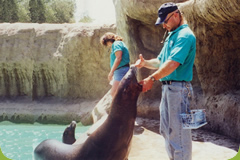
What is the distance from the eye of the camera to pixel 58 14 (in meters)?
26.5

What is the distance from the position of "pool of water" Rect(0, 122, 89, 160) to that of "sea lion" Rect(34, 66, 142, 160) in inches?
110

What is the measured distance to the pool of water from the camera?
629cm

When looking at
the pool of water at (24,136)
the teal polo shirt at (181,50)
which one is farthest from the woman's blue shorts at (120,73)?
the pool of water at (24,136)

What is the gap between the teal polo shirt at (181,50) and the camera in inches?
107

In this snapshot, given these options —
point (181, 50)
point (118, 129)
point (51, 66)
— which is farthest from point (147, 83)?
point (51, 66)

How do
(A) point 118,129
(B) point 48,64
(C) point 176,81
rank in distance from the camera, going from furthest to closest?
(B) point 48,64 → (A) point 118,129 → (C) point 176,81

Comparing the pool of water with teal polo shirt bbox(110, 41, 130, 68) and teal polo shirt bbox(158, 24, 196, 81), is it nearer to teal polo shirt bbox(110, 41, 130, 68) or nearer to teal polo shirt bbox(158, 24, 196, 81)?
teal polo shirt bbox(110, 41, 130, 68)

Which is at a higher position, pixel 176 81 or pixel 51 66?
pixel 176 81

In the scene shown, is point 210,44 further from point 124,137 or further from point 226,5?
point 124,137

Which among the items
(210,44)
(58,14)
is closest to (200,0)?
(210,44)

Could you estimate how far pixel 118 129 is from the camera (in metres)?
3.13

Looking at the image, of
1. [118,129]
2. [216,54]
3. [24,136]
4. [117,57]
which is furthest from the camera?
[24,136]

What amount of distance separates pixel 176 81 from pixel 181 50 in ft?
0.96

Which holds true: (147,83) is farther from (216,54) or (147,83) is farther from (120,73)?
(216,54)
